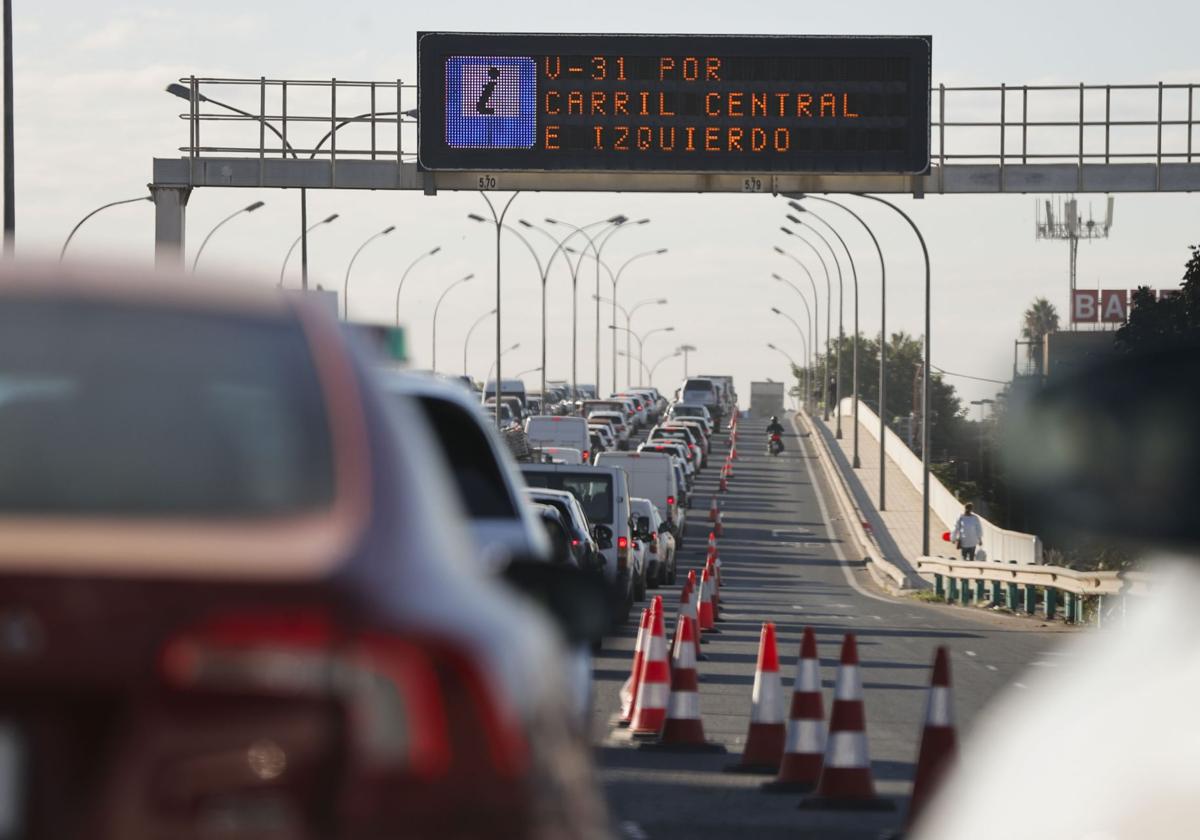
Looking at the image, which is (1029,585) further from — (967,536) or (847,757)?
(847,757)

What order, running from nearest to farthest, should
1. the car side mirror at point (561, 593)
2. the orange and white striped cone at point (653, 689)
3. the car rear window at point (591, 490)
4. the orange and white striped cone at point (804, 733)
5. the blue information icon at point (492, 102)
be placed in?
1. the car side mirror at point (561, 593)
2. the orange and white striped cone at point (804, 733)
3. the orange and white striped cone at point (653, 689)
4. the car rear window at point (591, 490)
5. the blue information icon at point (492, 102)

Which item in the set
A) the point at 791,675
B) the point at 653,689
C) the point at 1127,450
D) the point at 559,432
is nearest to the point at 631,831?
the point at 653,689

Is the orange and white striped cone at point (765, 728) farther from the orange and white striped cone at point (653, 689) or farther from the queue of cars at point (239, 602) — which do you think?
the queue of cars at point (239, 602)

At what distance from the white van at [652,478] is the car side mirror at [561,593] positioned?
44.1 meters

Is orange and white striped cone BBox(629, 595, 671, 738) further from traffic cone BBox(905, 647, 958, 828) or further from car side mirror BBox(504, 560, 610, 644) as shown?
car side mirror BBox(504, 560, 610, 644)

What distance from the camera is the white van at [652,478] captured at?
163 feet

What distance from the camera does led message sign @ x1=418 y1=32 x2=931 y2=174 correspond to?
32969 millimetres

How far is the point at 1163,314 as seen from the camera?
2325 inches

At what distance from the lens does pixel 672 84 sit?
3306 centimetres

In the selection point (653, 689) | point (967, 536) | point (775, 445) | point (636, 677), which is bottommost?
point (775, 445)

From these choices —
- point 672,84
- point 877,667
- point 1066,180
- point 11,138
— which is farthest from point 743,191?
point 877,667

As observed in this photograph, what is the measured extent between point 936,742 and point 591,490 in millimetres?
20716

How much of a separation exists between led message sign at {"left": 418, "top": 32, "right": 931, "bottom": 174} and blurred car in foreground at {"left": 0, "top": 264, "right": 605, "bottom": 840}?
29.6 meters

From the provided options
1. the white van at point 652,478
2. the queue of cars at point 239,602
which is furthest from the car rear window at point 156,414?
the white van at point 652,478
